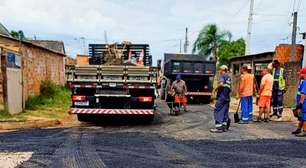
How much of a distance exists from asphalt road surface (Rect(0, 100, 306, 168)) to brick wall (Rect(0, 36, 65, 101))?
543 cm

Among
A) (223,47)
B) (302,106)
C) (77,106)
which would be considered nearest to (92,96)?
(77,106)

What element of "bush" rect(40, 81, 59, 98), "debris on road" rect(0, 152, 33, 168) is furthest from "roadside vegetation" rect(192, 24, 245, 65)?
"debris on road" rect(0, 152, 33, 168)

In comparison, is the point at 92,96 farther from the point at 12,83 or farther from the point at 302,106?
the point at 302,106

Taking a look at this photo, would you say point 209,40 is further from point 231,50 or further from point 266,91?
point 266,91

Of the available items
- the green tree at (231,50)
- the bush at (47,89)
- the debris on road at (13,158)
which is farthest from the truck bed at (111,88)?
the green tree at (231,50)

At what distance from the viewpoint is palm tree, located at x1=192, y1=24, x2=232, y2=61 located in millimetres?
52438

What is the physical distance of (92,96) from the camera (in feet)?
33.7

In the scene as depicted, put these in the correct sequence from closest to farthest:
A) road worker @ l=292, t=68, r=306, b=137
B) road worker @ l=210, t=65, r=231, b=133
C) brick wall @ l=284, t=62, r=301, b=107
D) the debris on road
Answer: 1. the debris on road
2. road worker @ l=292, t=68, r=306, b=137
3. road worker @ l=210, t=65, r=231, b=133
4. brick wall @ l=284, t=62, r=301, b=107

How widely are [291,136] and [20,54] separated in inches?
380

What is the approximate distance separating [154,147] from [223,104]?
2931 mm

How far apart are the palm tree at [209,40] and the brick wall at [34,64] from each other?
3430 centimetres

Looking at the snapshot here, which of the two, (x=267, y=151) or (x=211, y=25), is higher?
(x=211, y=25)

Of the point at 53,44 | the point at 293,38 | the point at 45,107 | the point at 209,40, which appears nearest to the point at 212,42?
the point at 209,40

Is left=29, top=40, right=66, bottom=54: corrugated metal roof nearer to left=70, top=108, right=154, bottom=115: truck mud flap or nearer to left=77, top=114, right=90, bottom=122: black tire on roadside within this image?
left=77, top=114, right=90, bottom=122: black tire on roadside
